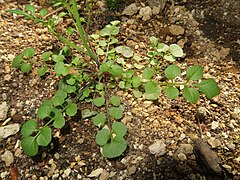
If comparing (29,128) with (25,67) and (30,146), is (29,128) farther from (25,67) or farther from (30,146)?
(25,67)

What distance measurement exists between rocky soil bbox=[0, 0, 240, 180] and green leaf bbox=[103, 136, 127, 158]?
0.07m

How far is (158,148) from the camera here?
1203 millimetres

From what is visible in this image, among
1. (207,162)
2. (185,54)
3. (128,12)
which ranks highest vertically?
(128,12)

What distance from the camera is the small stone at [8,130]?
126cm

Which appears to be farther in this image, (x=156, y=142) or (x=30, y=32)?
(x=30, y=32)

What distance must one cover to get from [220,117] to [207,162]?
9.6 inches

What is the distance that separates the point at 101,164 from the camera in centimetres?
119

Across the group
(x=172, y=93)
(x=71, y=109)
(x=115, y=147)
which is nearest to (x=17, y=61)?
(x=71, y=109)

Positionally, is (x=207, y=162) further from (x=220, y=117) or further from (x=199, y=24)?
(x=199, y=24)

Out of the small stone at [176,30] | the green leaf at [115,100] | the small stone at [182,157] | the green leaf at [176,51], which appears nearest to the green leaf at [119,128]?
the green leaf at [115,100]

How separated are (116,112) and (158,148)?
22 cm

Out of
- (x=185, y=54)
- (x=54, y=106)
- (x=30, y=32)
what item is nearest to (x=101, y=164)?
(x=54, y=106)

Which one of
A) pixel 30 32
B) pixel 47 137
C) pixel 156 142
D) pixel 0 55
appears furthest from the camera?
pixel 30 32

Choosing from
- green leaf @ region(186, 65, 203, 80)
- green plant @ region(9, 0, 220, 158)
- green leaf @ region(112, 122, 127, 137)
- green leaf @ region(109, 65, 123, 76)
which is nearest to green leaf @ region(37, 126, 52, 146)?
green plant @ region(9, 0, 220, 158)
